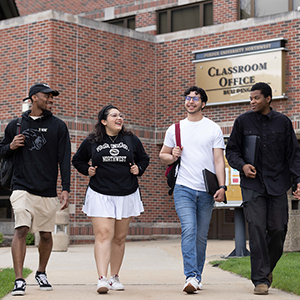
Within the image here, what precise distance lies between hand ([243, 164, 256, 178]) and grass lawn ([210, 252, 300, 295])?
48.1 inches

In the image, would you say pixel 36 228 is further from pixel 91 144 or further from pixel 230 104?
pixel 230 104

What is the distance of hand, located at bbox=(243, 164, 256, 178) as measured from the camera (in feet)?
18.0

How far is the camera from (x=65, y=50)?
48.3ft


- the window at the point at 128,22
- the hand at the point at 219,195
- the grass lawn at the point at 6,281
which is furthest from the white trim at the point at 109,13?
the hand at the point at 219,195

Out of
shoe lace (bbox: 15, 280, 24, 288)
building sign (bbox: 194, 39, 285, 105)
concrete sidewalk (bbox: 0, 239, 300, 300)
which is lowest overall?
concrete sidewalk (bbox: 0, 239, 300, 300)

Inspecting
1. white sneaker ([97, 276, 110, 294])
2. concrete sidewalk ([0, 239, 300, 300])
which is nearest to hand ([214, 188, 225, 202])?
concrete sidewalk ([0, 239, 300, 300])

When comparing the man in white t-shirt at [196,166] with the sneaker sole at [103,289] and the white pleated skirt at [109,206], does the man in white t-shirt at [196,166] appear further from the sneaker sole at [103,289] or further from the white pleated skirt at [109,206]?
the sneaker sole at [103,289]

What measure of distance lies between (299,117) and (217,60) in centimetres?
290

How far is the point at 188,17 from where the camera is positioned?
17172 millimetres

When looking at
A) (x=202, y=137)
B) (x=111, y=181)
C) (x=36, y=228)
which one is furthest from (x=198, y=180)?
(x=36, y=228)

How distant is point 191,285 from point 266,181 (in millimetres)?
1285

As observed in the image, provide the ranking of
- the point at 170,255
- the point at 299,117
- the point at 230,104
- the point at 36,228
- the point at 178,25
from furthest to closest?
the point at 178,25
the point at 230,104
the point at 299,117
the point at 170,255
the point at 36,228

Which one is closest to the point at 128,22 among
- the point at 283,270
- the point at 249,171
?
the point at 283,270

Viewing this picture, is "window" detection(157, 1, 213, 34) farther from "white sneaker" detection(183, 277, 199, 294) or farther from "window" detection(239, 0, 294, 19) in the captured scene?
"white sneaker" detection(183, 277, 199, 294)
